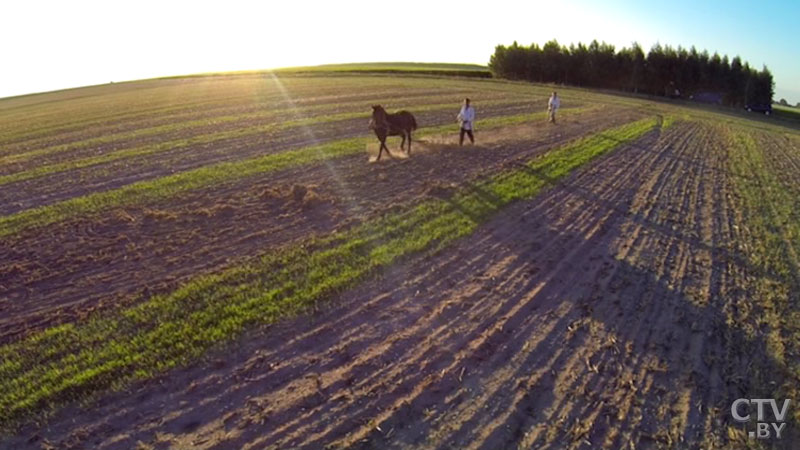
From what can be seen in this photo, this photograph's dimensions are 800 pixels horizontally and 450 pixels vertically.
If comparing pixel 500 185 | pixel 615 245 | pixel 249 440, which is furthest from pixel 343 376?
pixel 500 185

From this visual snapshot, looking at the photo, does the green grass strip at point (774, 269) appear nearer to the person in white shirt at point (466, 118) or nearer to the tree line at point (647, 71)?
the person in white shirt at point (466, 118)

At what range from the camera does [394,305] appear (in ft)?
22.9

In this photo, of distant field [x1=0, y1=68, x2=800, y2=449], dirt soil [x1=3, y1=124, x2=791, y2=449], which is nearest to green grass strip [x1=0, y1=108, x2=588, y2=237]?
distant field [x1=0, y1=68, x2=800, y2=449]

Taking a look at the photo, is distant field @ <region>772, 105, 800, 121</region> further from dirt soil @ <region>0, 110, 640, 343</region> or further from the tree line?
dirt soil @ <region>0, 110, 640, 343</region>

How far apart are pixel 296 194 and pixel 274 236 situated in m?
2.44

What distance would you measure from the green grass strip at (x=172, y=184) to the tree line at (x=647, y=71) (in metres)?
57.9

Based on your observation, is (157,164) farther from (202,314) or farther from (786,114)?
(786,114)

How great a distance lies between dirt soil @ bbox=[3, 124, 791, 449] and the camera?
4715 mm

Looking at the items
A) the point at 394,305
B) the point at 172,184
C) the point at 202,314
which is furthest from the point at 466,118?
the point at 202,314

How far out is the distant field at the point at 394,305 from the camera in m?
4.91

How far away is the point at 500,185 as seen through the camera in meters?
12.7

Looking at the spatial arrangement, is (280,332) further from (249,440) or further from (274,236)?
(274,236)

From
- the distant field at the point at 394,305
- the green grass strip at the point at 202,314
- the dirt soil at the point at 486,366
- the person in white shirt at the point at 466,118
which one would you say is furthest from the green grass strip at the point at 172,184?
the dirt soil at the point at 486,366

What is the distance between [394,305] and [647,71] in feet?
227
